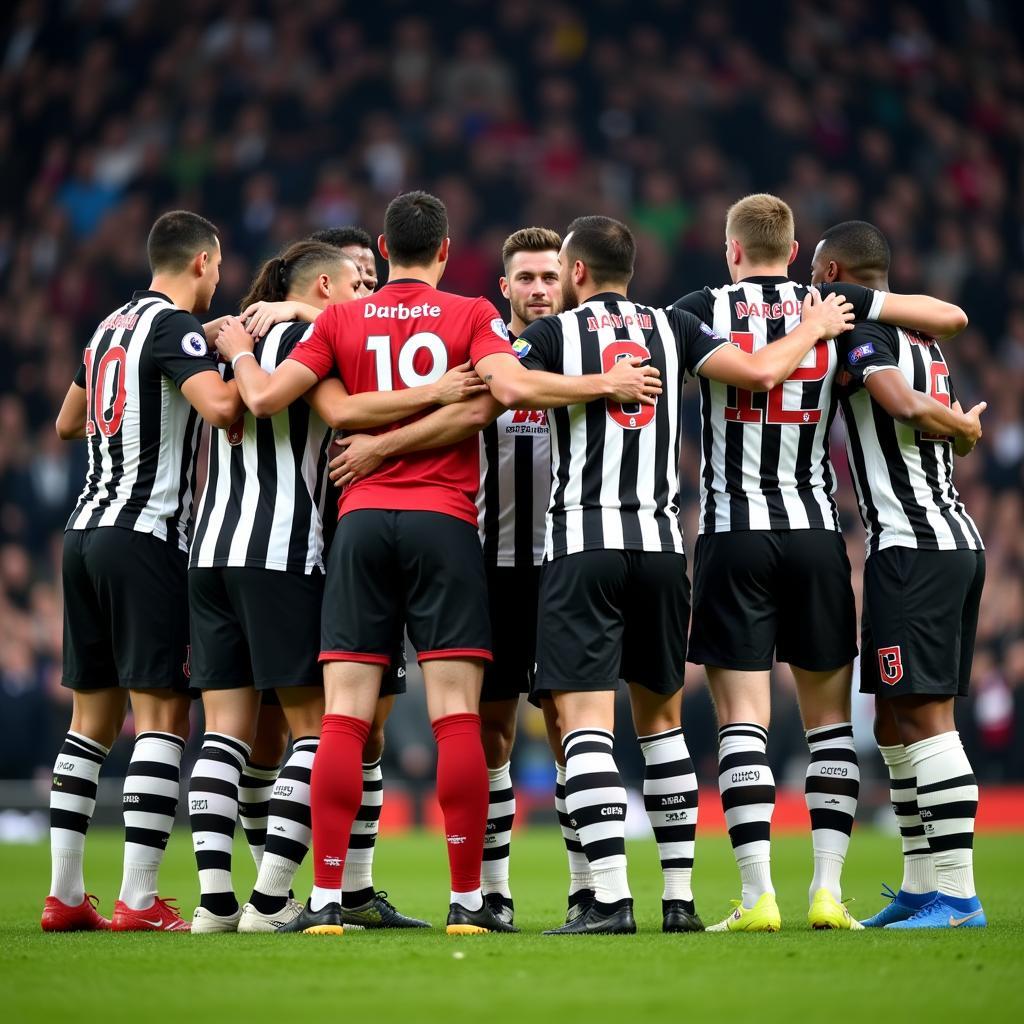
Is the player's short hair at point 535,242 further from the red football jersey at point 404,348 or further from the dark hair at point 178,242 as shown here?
the dark hair at point 178,242

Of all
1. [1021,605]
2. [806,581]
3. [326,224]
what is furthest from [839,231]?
[326,224]

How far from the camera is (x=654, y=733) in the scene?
5355 mm

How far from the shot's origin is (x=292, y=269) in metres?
6.00

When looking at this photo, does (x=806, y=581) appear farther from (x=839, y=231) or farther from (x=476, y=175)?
(x=476, y=175)

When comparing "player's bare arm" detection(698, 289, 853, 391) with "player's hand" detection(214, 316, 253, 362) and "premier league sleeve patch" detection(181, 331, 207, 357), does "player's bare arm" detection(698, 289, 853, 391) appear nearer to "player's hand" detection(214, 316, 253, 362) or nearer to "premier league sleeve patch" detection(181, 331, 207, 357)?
"player's hand" detection(214, 316, 253, 362)

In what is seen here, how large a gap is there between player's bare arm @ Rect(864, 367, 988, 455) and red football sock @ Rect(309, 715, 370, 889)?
2127mm

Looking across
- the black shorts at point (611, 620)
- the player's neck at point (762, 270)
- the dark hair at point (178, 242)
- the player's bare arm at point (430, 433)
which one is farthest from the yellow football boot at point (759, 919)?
the dark hair at point (178, 242)

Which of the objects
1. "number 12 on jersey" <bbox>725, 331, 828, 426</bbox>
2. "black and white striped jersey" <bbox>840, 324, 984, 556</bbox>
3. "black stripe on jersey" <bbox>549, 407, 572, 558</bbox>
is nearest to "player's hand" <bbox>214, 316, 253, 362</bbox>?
"black stripe on jersey" <bbox>549, 407, 572, 558</bbox>

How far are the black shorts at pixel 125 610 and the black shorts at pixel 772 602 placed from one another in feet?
6.18

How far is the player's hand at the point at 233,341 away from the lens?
563 cm

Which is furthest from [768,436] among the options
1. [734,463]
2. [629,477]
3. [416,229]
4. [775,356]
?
[416,229]

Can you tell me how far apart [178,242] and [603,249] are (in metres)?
1.66

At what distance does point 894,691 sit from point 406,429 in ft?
6.20

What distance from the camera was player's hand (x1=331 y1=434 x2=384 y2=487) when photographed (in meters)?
5.30
